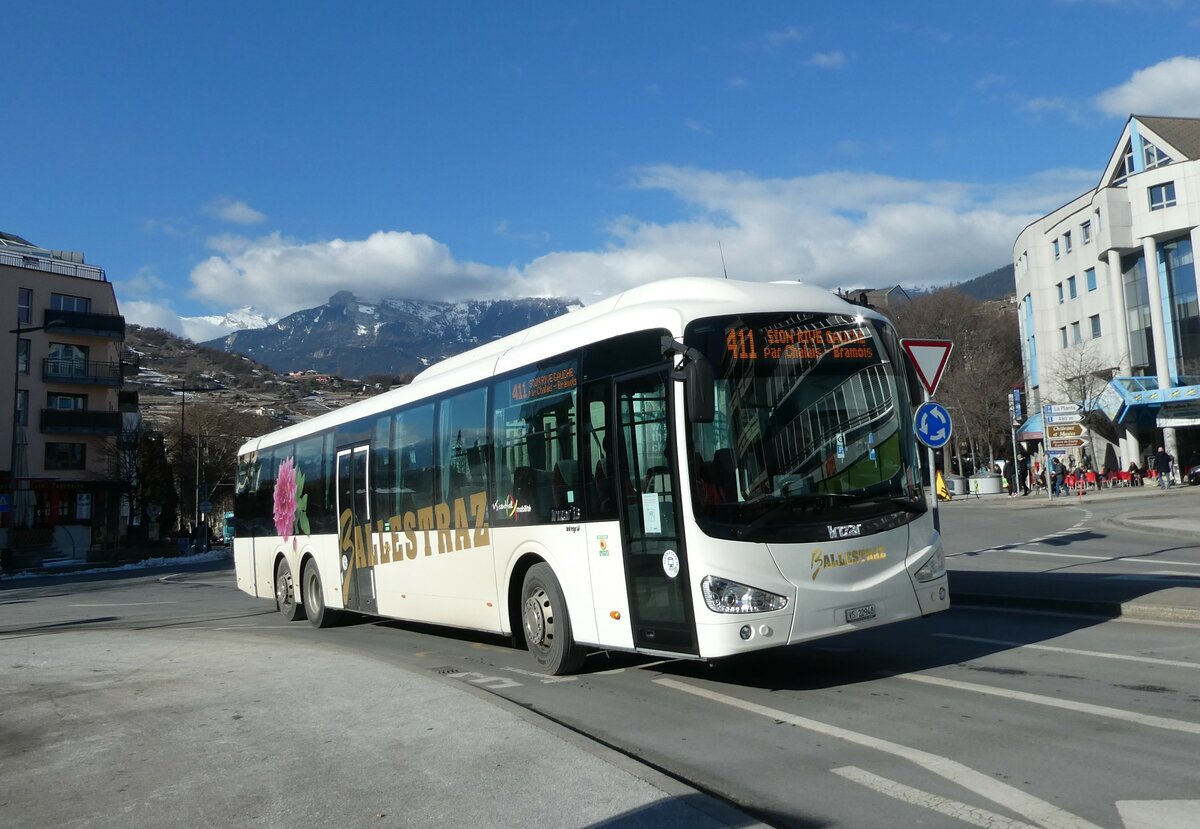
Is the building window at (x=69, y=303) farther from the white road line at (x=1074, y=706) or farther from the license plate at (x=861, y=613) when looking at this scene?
the white road line at (x=1074, y=706)

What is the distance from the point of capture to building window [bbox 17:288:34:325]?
61800 mm

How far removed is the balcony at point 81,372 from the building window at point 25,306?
2675mm

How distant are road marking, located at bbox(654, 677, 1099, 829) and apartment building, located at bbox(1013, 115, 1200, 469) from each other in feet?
151

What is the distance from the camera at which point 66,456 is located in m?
63.8

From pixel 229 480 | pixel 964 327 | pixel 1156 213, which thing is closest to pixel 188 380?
pixel 229 480

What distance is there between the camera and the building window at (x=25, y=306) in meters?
61.8

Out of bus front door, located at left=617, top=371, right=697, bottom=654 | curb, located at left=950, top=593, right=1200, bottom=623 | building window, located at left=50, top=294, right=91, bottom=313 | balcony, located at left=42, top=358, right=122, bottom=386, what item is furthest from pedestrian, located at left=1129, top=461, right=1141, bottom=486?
building window, located at left=50, top=294, right=91, bottom=313

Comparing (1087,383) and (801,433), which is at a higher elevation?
(1087,383)

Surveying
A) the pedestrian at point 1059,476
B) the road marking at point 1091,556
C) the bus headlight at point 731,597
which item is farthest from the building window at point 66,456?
the bus headlight at point 731,597

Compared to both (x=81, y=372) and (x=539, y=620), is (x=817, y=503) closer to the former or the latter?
(x=539, y=620)

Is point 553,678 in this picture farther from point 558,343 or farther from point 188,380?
Result: point 188,380

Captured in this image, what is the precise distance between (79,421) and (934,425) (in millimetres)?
61315

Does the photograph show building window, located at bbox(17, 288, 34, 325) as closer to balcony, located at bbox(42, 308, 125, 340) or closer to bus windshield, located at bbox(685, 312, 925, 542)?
balcony, located at bbox(42, 308, 125, 340)

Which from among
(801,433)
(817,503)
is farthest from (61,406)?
(817,503)
